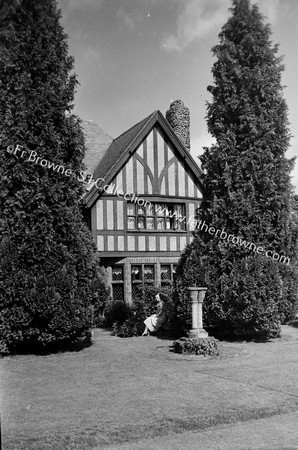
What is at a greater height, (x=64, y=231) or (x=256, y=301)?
(x=64, y=231)

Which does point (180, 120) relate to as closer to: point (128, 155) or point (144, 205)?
point (128, 155)

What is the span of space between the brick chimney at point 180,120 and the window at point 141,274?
24.8ft

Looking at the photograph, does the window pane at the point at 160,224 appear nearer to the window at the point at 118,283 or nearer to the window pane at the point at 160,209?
the window pane at the point at 160,209

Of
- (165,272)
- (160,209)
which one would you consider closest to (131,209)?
(160,209)

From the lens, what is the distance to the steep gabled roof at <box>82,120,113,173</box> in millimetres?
21823

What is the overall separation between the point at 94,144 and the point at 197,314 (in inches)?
538

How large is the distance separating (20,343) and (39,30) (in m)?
7.60

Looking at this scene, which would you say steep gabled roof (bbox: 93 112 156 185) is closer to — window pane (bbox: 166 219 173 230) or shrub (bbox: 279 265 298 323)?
window pane (bbox: 166 219 173 230)

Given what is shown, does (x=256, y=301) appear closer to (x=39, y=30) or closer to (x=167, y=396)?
(x=167, y=396)

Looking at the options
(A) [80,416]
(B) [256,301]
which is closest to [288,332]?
(B) [256,301]

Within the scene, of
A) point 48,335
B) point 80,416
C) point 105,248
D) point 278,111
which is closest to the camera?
point 80,416

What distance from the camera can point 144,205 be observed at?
19344 mm

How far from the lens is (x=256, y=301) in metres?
12.6

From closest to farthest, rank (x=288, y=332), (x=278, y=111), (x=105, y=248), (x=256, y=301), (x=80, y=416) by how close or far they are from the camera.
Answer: (x=80, y=416)
(x=256, y=301)
(x=278, y=111)
(x=288, y=332)
(x=105, y=248)
